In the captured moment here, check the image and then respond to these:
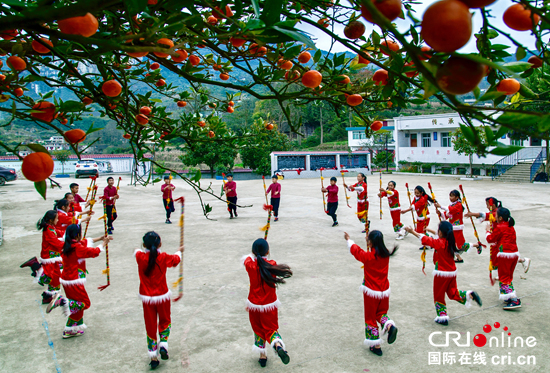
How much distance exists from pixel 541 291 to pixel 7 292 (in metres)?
7.61

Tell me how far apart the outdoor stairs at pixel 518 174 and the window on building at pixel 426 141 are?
27.3 ft

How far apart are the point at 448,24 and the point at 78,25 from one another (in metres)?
0.94

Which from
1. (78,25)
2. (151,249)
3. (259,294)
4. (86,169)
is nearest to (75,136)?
(78,25)

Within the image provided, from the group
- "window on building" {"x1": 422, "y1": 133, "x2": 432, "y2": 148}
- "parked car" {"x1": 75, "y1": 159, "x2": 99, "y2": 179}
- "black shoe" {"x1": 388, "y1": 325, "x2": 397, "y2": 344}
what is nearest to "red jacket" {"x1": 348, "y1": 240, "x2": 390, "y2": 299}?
"black shoe" {"x1": 388, "y1": 325, "x2": 397, "y2": 344}

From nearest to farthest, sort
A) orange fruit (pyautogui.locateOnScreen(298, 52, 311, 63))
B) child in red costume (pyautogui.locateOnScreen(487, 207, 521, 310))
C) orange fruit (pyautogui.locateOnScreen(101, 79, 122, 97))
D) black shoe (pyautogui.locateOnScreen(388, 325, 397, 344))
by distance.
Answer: orange fruit (pyautogui.locateOnScreen(101, 79, 122, 97))
orange fruit (pyautogui.locateOnScreen(298, 52, 311, 63))
black shoe (pyautogui.locateOnScreen(388, 325, 397, 344))
child in red costume (pyautogui.locateOnScreen(487, 207, 521, 310))

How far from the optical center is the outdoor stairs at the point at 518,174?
21.0 metres

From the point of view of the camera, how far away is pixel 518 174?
21.5m

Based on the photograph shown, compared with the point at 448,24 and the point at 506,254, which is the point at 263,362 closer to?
the point at 506,254

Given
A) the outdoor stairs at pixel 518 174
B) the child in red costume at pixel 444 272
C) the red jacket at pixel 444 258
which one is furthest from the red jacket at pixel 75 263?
the outdoor stairs at pixel 518 174

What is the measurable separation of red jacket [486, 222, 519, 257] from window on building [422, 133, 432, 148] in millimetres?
27559

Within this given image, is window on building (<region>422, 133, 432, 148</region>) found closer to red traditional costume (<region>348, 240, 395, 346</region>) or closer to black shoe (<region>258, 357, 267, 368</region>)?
red traditional costume (<region>348, 240, 395, 346</region>)

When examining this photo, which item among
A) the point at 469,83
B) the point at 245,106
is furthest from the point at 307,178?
the point at 245,106

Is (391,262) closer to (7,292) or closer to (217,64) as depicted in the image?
(217,64)

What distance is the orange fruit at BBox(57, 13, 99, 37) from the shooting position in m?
1.01
